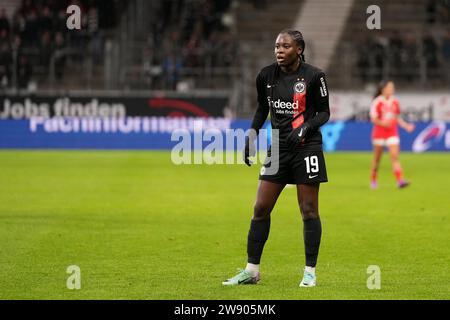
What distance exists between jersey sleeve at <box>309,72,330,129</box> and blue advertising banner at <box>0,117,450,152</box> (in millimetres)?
23509

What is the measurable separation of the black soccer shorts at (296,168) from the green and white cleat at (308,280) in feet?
2.98

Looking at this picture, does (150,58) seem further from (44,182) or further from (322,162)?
(322,162)

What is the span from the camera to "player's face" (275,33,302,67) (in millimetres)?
9664

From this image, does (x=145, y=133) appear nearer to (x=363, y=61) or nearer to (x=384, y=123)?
(x=363, y=61)

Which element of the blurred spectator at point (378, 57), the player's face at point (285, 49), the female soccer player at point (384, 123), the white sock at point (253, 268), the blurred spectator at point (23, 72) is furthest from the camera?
the blurred spectator at point (378, 57)

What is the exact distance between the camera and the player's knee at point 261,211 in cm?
1000

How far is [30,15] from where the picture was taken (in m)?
A: 36.4

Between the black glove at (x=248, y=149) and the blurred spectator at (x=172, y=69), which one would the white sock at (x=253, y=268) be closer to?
the black glove at (x=248, y=149)

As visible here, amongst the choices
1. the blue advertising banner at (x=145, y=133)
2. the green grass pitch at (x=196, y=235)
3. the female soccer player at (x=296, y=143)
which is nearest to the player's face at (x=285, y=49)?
the female soccer player at (x=296, y=143)

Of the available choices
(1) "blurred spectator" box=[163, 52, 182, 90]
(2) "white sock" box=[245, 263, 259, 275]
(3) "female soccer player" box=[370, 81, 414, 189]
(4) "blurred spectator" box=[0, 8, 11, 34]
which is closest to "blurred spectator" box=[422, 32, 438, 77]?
(1) "blurred spectator" box=[163, 52, 182, 90]

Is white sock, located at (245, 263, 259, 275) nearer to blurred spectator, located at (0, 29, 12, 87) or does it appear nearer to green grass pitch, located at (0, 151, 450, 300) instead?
green grass pitch, located at (0, 151, 450, 300)

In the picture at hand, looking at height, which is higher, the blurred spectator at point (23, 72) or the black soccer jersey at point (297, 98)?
the black soccer jersey at point (297, 98)

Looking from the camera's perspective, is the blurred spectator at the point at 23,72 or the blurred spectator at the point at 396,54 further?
the blurred spectator at the point at 396,54
